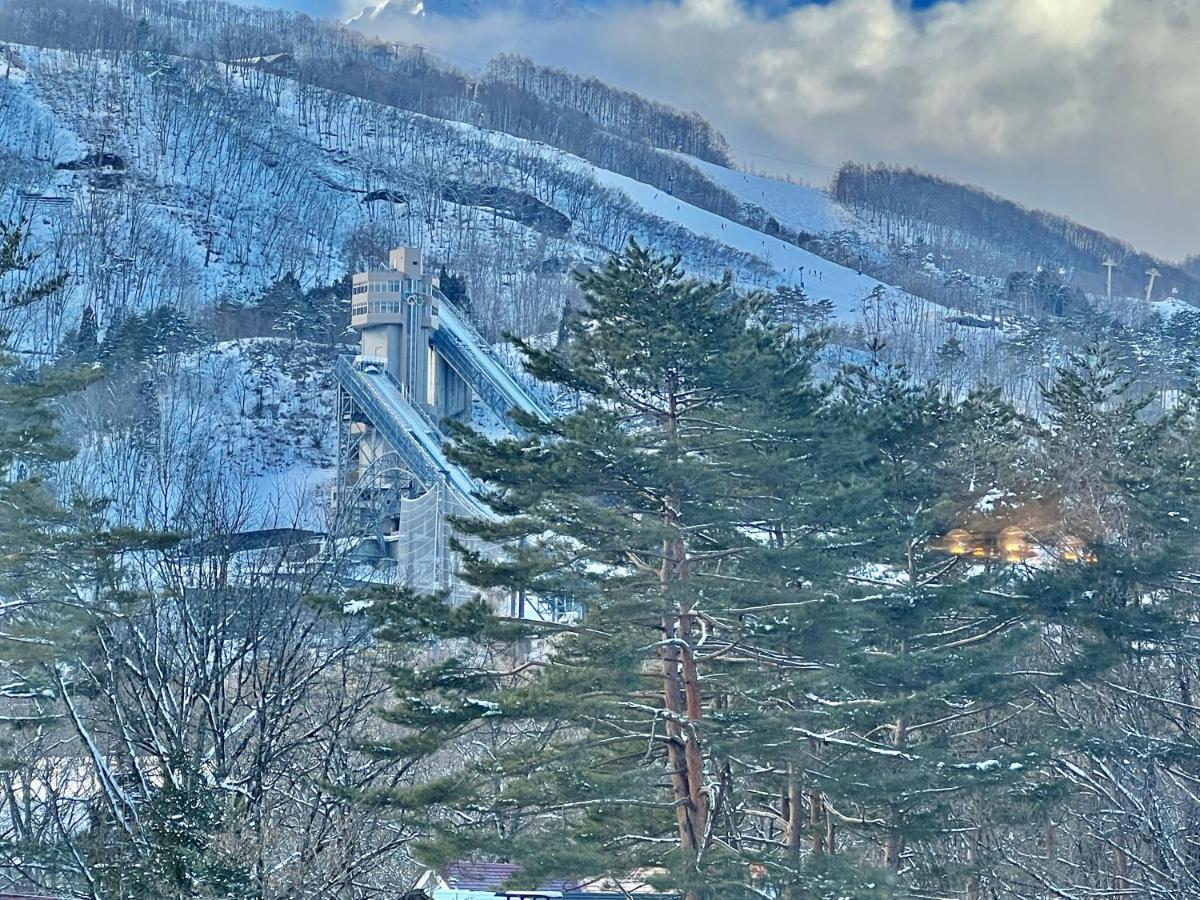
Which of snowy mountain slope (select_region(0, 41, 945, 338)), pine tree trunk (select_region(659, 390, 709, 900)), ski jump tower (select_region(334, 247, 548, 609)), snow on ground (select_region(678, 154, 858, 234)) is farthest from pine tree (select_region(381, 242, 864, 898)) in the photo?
snow on ground (select_region(678, 154, 858, 234))

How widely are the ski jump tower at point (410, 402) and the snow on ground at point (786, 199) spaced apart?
88693 millimetres

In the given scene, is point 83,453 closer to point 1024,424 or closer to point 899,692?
point 1024,424

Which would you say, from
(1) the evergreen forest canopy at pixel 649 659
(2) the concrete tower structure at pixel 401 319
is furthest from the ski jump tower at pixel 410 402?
(1) the evergreen forest canopy at pixel 649 659

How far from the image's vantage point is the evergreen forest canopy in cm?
1258

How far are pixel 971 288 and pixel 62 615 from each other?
359 ft

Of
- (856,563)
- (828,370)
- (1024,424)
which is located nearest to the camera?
(856,563)

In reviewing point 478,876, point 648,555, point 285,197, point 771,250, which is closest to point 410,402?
point 478,876

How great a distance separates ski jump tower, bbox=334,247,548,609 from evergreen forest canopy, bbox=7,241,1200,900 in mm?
20627

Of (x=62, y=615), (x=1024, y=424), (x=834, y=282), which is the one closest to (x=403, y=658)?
(x=62, y=615)

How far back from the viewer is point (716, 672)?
1454 centimetres

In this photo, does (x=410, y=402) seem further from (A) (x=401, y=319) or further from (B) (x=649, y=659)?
(B) (x=649, y=659)

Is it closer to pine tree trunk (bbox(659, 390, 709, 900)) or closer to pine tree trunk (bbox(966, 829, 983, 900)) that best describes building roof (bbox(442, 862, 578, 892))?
pine tree trunk (bbox(659, 390, 709, 900))

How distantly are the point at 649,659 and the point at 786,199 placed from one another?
135925 millimetres

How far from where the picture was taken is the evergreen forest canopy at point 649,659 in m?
12.6
